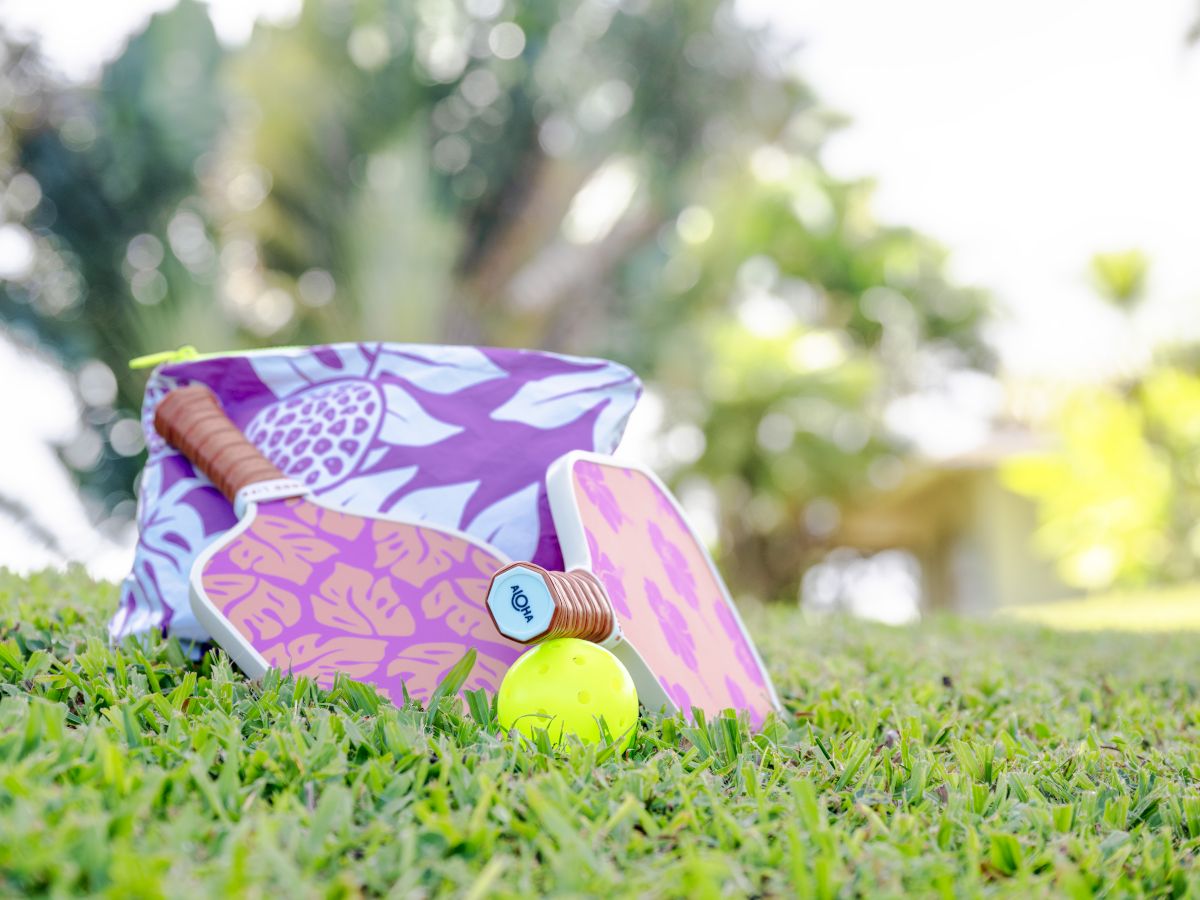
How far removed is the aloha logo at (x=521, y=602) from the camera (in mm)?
1659

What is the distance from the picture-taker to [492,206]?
1205 centimetres

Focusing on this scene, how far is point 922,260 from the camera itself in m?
18.0

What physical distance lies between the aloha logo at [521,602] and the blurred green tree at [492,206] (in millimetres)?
7783

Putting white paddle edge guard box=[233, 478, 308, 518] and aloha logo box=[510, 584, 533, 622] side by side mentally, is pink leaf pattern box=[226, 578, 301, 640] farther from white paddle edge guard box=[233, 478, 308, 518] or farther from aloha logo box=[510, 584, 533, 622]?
aloha logo box=[510, 584, 533, 622]

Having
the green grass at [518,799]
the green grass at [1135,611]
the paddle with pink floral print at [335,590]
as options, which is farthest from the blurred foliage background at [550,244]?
the green grass at [518,799]

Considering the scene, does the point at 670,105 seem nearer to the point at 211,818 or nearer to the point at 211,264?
the point at 211,264

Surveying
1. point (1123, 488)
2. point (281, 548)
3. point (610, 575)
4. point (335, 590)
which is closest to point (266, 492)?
point (281, 548)

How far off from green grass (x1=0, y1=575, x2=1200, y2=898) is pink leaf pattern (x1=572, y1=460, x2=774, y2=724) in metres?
0.15

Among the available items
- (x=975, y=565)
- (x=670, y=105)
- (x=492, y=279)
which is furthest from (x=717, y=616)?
(x=975, y=565)

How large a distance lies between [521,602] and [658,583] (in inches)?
26.4

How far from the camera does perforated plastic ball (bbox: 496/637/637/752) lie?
5.62 feet

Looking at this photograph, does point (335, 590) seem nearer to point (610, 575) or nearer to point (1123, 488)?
point (610, 575)

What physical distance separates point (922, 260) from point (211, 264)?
1249cm

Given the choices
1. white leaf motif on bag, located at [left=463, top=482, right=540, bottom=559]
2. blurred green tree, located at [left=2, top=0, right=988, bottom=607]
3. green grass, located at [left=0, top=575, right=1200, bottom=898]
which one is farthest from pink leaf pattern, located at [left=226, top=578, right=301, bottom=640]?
blurred green tree, located at [left=2, top=0, right=988, bottom=607]
